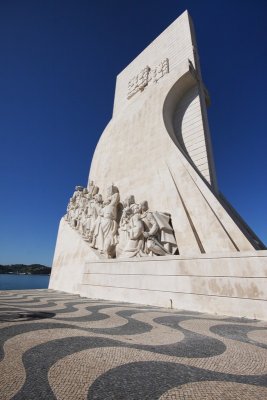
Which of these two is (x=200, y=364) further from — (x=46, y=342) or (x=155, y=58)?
(x=155, y=58)

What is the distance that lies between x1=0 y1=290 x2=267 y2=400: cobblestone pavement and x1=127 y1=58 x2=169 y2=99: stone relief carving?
9465 mm

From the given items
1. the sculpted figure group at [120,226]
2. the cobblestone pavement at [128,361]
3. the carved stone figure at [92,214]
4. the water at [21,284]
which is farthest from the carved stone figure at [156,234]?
the water at [21,284]

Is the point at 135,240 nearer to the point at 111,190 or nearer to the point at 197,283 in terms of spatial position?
the point at 197,283

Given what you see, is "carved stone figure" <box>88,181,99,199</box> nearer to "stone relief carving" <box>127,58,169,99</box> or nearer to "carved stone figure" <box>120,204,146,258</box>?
"carved stone figure" <box>120,204,146,258</box>

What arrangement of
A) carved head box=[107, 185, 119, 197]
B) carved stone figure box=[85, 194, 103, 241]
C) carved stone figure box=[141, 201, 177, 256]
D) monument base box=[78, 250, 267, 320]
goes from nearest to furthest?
monument base box=[78, 250, 267, 320] < carved stone figure box=[141, 201, 177, 256] < carved head box=[107, 185, 119, 197] < carved stone figure box=[85, 194, 103, 241]

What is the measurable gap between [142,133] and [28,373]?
8.06 metres

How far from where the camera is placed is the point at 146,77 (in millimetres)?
10328

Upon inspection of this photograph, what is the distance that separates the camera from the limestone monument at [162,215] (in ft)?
12.1

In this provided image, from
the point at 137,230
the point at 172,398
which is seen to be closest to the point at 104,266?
the point at 137,230

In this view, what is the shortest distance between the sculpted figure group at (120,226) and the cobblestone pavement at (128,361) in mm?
3046

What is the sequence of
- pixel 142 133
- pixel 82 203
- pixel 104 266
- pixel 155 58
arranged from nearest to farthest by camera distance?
pixel 104 266 → pixel 142 133 → pixel 82 203 → pixel 155 58

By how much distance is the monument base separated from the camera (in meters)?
3.23

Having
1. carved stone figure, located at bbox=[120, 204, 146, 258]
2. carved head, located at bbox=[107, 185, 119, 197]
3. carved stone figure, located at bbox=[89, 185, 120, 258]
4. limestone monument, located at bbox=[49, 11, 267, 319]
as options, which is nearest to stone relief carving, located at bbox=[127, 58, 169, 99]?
limestone monument, located at bbox=[49, 11, 267, 319]

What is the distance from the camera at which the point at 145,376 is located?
1.25 metres
